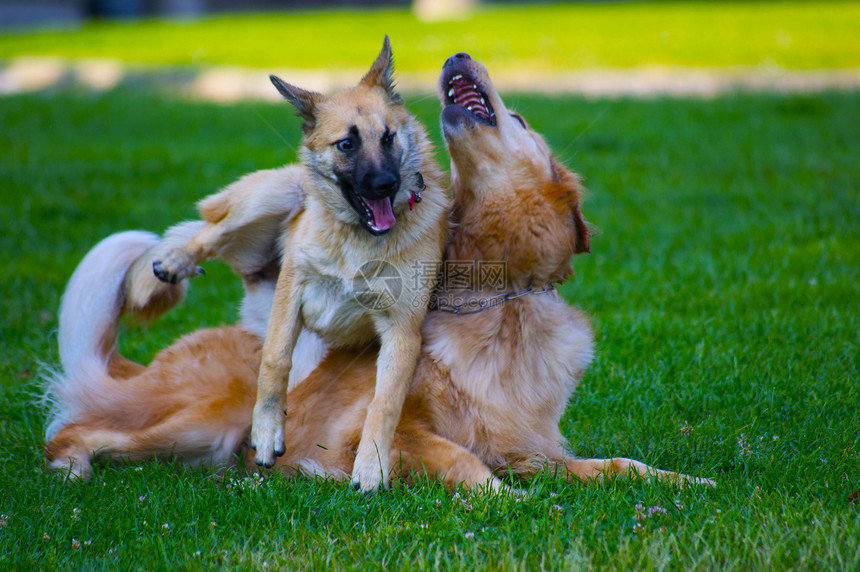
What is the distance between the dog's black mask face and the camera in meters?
3.18

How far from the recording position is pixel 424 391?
326 cm

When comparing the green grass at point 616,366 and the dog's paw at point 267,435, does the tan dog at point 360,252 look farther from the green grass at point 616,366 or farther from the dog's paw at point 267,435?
the green grass at point 616,366

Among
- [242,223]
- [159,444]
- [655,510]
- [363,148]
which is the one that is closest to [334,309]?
[363,148]

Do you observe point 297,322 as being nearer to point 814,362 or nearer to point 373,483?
point 373,483

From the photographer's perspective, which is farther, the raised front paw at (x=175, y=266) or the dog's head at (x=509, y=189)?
the raised front paw at (x=175, y=266)

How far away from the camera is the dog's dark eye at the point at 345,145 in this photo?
3.32 meters

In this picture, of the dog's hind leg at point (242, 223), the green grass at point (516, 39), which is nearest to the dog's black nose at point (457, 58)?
the dog's hind leg at point (242, 223)

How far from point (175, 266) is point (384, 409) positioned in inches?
52.8

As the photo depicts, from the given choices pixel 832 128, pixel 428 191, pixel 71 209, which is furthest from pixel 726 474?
pixel 832 128

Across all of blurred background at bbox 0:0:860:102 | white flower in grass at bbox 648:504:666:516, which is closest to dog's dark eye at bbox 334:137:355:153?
white flower in grass at bbox 648:504:666:516

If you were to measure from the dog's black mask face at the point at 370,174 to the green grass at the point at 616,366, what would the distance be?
1072mm

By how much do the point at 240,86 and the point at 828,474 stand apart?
12.4 metres

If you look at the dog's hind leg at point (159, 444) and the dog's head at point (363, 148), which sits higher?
the dog's head at point (363, 148)

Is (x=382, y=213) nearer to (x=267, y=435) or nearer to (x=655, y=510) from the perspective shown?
(x=267, y=435)
